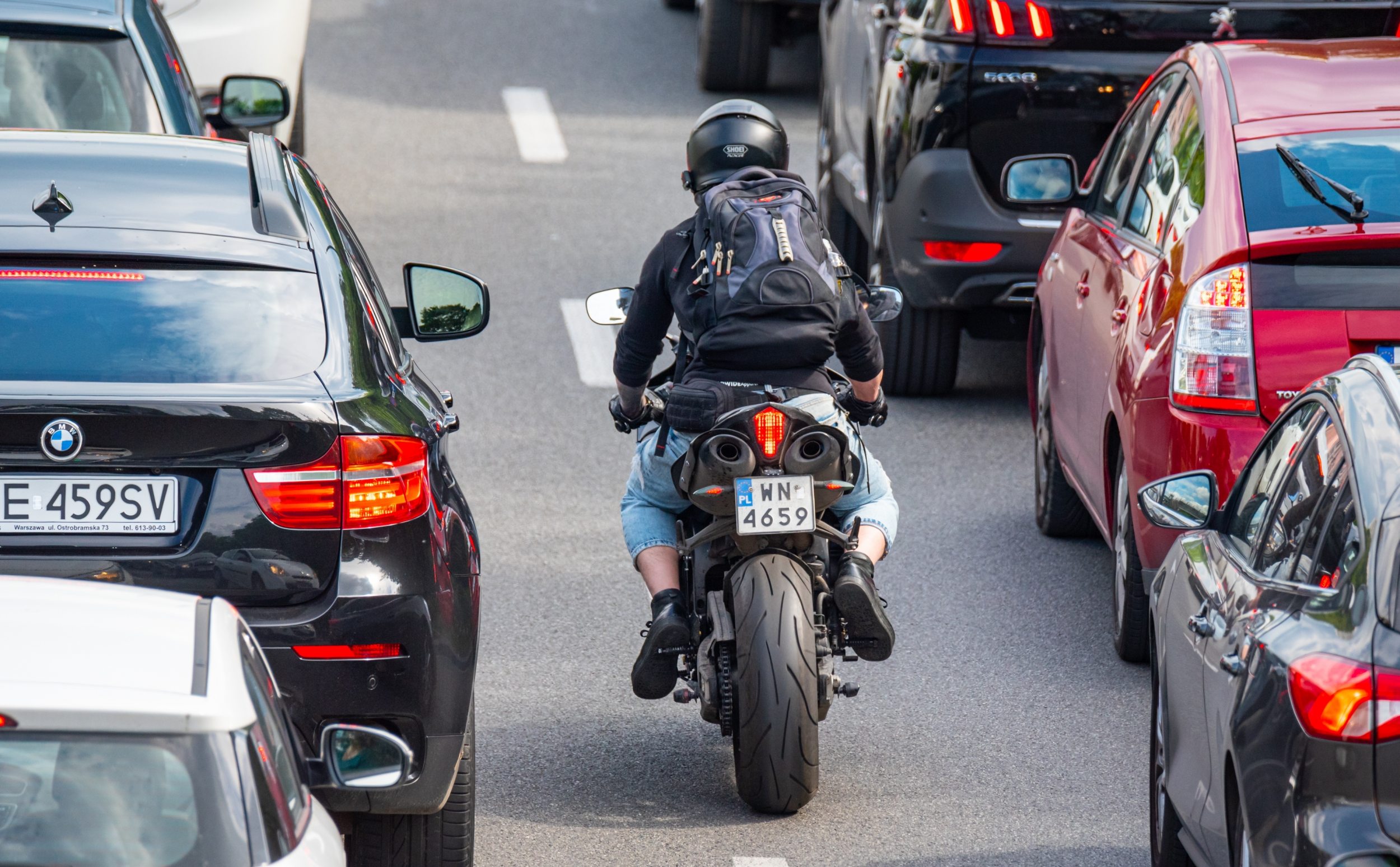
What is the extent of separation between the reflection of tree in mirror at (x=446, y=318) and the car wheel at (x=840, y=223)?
5.38 metres

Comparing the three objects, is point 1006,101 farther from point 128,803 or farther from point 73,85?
point 128,803

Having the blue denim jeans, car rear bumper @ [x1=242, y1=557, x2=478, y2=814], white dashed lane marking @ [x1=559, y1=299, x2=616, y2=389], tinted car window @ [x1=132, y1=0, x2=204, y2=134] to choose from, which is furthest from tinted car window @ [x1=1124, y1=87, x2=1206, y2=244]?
white dashed lane marking @ [x1=559, y1=299, x2=616, y2=389]

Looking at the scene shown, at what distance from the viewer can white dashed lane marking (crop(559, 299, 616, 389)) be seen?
1062 cm

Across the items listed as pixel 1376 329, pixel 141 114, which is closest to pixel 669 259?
pixel 1376 329

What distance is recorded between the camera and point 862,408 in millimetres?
6133

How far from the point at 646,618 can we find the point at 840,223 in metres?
4.89

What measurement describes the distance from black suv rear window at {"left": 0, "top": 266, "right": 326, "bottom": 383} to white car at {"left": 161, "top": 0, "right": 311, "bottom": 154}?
6963 mm

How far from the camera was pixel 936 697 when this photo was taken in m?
6.67

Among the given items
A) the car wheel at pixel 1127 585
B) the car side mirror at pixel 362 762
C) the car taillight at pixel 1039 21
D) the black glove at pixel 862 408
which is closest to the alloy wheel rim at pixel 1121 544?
the car wheel at pixel 1127 585

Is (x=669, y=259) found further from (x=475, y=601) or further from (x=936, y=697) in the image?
(x=936, y=697)

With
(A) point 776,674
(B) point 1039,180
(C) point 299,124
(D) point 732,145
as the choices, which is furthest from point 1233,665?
(C) point 299,124

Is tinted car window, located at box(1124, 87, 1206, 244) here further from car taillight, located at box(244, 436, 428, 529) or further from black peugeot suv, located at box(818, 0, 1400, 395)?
car taillight, located at box(244, 436, 428, 529)

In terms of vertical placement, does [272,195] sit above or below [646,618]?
above

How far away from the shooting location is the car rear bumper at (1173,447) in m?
5.97
